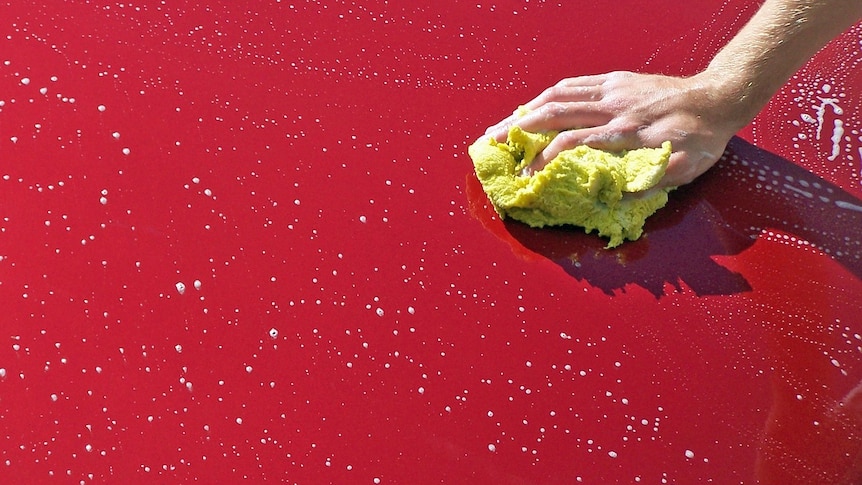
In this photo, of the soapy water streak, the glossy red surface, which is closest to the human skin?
the glossy red surface

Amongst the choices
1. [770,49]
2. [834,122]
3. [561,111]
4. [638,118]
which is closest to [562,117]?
[561,111]

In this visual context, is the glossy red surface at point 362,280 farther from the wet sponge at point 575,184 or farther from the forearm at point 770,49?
the forearm at point 770,49

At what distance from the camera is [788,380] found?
1241 mm

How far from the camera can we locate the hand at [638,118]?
1.35 m

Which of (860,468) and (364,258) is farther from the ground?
(364,258)

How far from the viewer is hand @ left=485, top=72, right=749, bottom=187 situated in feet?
4.44

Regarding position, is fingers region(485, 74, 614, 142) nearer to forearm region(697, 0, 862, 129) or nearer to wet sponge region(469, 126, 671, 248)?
wet sponge region(469, 126, 671, 248)

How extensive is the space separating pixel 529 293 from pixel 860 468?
0.59 metres

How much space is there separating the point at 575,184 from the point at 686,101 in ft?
0.95

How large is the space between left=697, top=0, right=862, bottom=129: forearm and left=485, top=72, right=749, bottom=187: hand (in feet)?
0.06

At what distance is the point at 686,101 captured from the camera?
4.54 feet

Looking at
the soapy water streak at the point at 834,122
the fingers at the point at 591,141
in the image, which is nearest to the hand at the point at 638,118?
the fingers at the point at 591,141

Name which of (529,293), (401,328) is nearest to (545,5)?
(529,293)

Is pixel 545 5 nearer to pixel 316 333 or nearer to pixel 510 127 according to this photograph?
pixel 510 127
